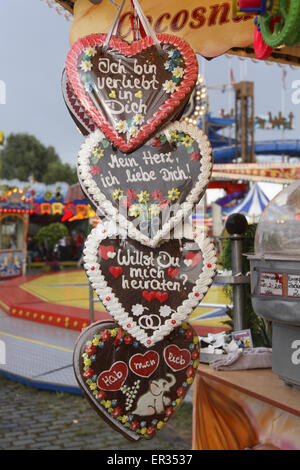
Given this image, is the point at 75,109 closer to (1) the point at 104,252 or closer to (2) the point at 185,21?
(1) the point at 104,252

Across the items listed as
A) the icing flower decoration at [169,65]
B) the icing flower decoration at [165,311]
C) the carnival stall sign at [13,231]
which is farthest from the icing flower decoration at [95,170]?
the carnival stall sign at [13,231]

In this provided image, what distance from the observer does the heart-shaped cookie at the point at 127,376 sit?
1898 mm

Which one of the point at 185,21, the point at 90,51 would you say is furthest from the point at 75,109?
the point at 185,21

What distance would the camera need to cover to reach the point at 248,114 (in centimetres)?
2631

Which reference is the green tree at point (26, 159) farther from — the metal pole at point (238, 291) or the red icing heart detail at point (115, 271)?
the red icing heart detail at point (115, 271)

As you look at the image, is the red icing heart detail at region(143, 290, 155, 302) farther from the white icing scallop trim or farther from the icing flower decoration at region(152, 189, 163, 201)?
the white icing scallop trim

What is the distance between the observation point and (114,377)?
6.26ft

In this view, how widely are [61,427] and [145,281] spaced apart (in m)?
3.36

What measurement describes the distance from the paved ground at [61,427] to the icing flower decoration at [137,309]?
2.73 m

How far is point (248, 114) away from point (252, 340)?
24.7 m

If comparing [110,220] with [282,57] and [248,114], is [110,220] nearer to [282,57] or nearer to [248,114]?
[282,57]
